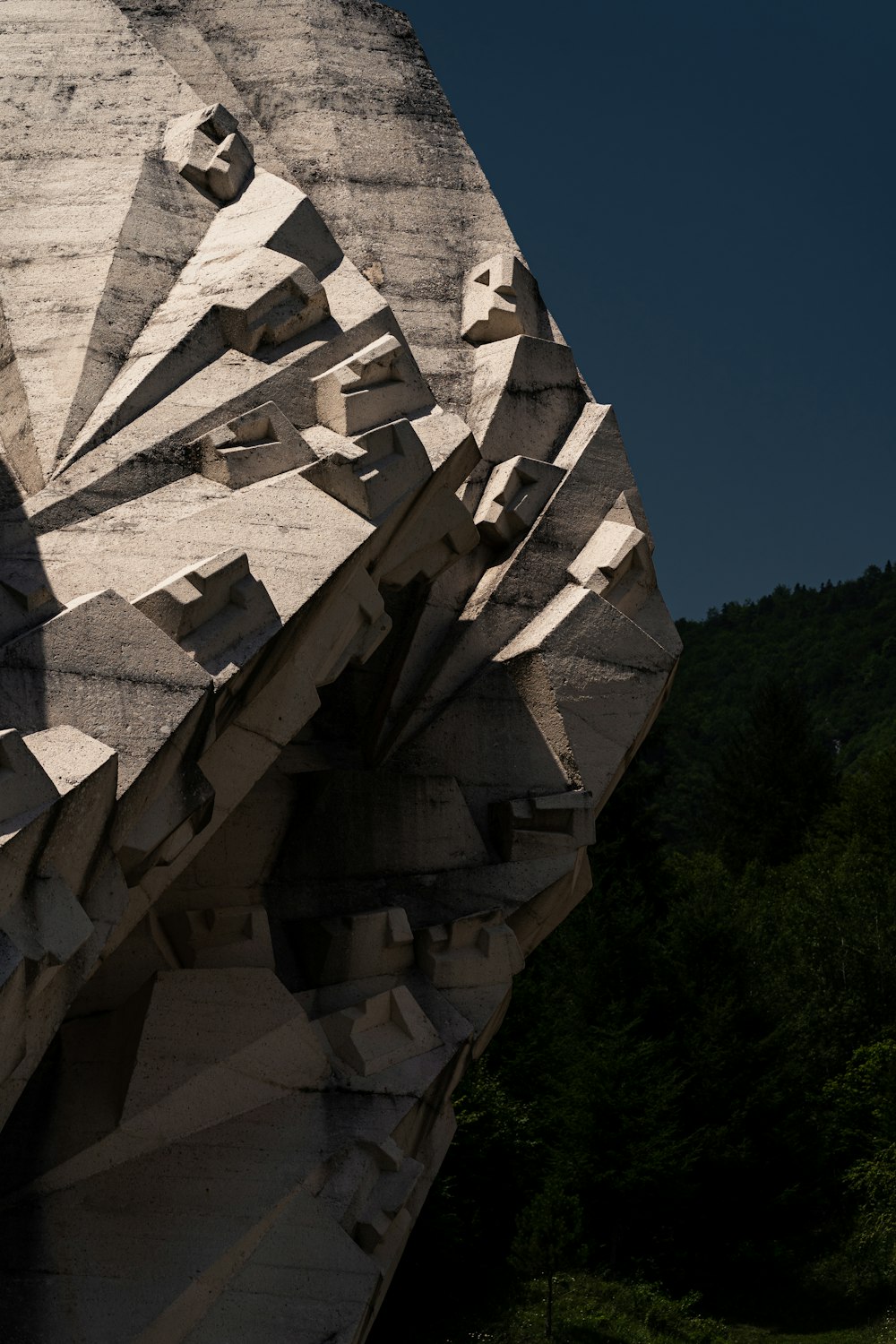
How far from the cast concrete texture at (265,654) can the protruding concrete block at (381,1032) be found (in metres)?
0.03

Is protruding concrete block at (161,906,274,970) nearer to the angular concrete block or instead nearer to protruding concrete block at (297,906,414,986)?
protruding concrete block at (297,906,414,986)

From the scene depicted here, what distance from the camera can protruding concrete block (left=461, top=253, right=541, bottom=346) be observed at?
13203 mm

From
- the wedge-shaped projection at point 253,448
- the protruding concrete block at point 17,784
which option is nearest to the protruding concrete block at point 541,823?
the wedge-shaped projection at point 253,448

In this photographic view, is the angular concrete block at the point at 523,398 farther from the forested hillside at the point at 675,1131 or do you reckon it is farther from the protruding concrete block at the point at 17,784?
the forested hillside at the point at 675,1131

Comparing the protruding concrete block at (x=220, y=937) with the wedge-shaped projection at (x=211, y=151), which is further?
the wedge-shaped projection at (x=211, y=151)

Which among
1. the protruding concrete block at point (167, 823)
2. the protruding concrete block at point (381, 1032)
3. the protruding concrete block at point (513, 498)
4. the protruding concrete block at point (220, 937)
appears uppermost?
the protruding concrete block at point (513, 498)

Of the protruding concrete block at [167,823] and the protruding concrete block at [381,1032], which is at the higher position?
the protruding concrete block at [167,823]

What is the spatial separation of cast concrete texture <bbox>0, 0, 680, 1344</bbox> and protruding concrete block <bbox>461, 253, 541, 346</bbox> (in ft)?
0.10

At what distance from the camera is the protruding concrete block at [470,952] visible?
1136 centimetres

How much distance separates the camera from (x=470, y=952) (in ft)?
37.8

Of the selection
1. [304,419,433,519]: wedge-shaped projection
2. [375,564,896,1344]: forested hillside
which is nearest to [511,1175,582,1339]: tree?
[375,564,896,1344]: forested hillside

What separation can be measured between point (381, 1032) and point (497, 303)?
517cm

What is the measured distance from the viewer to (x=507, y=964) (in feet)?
38.2

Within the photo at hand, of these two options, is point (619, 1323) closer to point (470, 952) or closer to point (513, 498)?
point (470, 952)
